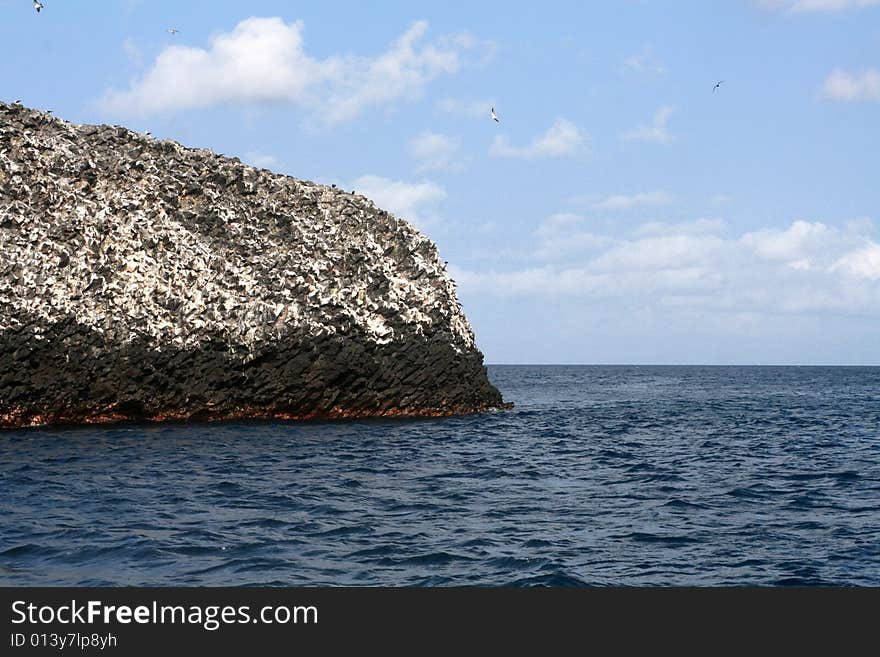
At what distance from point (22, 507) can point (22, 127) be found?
1000 inches

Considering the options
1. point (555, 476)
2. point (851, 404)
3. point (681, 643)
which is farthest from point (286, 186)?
point (851, 404)

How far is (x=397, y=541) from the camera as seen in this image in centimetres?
1561

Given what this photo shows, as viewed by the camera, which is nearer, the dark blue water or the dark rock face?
the dark blue water

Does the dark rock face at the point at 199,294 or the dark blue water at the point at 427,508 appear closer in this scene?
the dark blue water at the point at 427,508

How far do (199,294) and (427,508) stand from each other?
2115 centimetres

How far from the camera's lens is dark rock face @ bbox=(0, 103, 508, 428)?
33.9 meters

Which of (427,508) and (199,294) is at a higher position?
(199,294)

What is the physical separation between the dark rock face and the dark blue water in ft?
8.33

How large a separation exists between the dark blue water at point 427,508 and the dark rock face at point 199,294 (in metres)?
2.54

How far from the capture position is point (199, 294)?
3691 centimetres

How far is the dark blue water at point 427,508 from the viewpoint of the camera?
1370 centimetres

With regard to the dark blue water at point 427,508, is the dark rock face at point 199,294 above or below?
above

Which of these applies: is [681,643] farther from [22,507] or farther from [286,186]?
[286,186]

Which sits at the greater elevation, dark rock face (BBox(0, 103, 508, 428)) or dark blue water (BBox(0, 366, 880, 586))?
dark rock face (BBox(0, 103, 508, 428))
